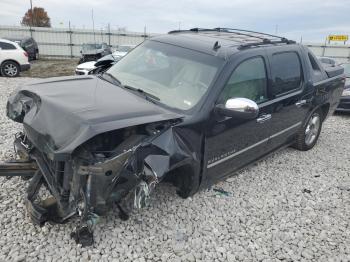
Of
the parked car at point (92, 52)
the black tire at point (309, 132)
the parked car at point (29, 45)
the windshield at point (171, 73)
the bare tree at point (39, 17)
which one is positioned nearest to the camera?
the windshield at point (171, 73)

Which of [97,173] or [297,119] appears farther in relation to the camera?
[297,119]

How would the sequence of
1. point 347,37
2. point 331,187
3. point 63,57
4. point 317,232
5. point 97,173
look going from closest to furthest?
A: point 97,173, point 317,232, point 331,187, point 63,57, point 347,37

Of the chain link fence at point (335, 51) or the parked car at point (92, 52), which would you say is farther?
the chain link fence at point (335, 51)

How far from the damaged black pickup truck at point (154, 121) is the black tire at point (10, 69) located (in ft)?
34.6

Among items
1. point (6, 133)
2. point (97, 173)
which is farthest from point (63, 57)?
point (97, 173)

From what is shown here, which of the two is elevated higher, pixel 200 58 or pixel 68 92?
pixel 200 58

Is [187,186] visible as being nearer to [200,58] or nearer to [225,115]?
[225,115]

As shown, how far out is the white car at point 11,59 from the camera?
40.8ft

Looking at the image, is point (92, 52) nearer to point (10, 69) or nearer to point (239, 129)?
point (10, 69)

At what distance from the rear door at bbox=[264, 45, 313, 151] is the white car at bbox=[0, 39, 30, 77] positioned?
38.2ft

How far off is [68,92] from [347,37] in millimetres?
34269

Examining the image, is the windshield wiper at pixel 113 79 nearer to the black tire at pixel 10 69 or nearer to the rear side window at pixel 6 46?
the black tire at pixel 10 69

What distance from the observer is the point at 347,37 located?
30797 mm

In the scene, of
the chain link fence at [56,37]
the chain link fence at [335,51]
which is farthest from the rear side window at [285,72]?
the chain link fence at [335,51]
